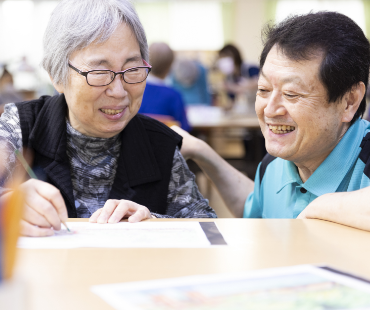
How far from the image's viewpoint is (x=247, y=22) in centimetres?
1183

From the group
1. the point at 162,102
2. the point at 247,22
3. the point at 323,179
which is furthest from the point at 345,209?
the point at 247,22

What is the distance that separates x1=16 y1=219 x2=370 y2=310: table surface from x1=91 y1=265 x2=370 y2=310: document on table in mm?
35

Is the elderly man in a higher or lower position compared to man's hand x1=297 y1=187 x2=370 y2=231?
higher

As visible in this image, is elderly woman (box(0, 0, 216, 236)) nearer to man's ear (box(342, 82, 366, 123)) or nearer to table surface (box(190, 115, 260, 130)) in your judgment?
man's ear (box(342, 82, 366, 123))

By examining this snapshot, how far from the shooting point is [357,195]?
1.03 meters

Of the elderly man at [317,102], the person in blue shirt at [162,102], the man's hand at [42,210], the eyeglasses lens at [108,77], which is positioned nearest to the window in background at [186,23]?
the person in blue shirt at [162,102]

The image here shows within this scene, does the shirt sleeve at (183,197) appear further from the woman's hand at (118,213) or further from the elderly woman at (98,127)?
the woman's hand at (118,213)

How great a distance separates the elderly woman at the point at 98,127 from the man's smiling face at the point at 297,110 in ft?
1.14

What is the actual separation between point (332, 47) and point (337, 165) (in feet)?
1.09

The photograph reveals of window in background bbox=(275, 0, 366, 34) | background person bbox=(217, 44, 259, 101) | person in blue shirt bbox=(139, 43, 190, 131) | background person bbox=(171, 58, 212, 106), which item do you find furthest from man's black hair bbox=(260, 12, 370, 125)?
window in background bbox=(275, 0, 366, 34)

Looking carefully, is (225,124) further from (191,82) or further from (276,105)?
(276,105)

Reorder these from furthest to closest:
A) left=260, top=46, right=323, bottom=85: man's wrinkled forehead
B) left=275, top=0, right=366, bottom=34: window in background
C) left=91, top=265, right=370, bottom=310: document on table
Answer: left=275, top=0, right=366, bottom=34: window in background
left=260, top=46, right=323, bottom=85: man's wrinkled forehead
left=91, top=265, right=370, bottom=310: document on table

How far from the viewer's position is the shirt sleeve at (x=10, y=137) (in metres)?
1.26

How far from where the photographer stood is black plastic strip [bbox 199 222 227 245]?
90cm
